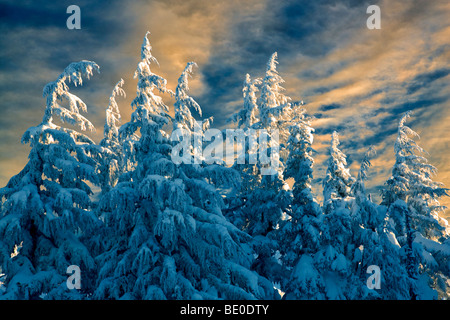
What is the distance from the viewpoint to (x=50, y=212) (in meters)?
13.2

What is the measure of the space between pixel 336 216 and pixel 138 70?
43.5ft

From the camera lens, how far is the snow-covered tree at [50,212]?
40.2 ft

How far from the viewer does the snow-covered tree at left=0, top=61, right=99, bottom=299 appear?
40.2ft

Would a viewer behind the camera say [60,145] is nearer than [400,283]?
Yes

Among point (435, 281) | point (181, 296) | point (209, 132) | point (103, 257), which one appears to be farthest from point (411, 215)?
point (103, 257)

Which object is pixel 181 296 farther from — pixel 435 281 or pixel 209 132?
pixel 435 281

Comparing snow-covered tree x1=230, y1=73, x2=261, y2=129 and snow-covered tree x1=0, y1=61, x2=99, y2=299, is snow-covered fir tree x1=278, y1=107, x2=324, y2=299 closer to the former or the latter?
snow-covered tree x1=230, y1=73, x2=261, y2=129

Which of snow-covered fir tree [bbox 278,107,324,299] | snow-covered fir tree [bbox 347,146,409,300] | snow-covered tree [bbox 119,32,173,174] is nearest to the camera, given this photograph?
snow-covered tree [bbox 119,32,173,174]

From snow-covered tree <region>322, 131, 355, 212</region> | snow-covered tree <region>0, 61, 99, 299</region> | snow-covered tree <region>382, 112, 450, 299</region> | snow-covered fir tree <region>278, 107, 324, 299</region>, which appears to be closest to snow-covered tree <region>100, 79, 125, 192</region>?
snow-covered tree <region>0, 61, 99, 299</region>

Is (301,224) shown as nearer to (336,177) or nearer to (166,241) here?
(336,177)
